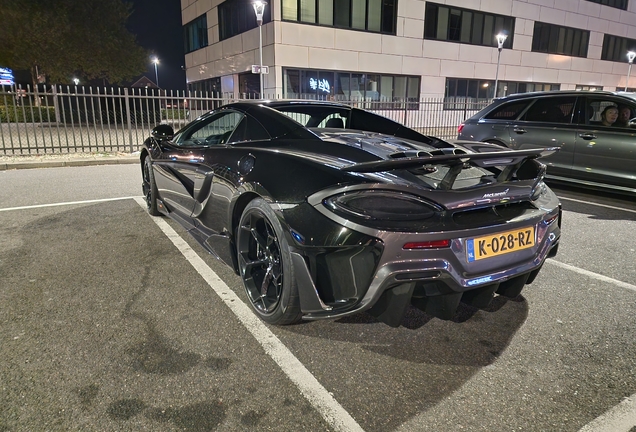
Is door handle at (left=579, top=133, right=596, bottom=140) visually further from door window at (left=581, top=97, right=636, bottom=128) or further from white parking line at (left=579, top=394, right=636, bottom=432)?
white parking line at (left=579, top=394, right=636, bottom=432)

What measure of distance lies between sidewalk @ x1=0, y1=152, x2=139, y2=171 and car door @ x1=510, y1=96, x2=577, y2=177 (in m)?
8.91

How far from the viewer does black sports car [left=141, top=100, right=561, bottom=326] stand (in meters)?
2.08

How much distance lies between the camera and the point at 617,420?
6.22 feet

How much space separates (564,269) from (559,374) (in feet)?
5.81

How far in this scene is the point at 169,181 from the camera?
4188 millimetres

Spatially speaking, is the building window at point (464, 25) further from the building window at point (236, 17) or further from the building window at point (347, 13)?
the building window at point (236, 17)

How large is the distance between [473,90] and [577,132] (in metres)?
19.6

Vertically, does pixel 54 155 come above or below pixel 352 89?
below

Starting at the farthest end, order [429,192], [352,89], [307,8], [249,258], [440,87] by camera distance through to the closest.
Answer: [440,87], [352,89], [307,8], [249,258], [429,192]

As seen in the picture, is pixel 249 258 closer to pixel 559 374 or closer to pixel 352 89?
pixel 559 374

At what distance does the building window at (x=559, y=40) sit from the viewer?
26.6 metres

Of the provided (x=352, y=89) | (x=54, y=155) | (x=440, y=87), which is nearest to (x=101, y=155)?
(x=54, y=155)

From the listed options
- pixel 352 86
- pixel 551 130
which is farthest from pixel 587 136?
pixel 352 86

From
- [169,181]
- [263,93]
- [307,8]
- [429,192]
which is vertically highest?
[307,8]
